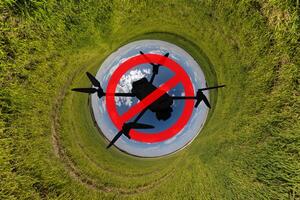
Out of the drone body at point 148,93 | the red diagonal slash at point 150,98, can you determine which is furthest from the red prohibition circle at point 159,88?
the drone body at point 148,93

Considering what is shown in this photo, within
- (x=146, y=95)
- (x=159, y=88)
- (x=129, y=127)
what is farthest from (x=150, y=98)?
(x=129, y=127)

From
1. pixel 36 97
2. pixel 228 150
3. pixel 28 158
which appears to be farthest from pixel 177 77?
pixel 28 158

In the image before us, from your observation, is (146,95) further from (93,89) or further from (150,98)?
(93,89)

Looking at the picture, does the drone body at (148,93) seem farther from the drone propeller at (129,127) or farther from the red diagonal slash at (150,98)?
the drone propeller at (129,127)

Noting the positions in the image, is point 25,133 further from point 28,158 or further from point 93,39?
point 93,39

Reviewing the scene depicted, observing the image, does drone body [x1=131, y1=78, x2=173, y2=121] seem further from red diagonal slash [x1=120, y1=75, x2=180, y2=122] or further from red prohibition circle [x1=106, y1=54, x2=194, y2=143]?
red prohibition circle [x1=106, y1=54, x2=194, y2=143]

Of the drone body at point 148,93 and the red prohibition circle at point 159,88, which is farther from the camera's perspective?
the red prohibition circle at point 159,88

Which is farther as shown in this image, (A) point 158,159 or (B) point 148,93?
(A) point 158,159
